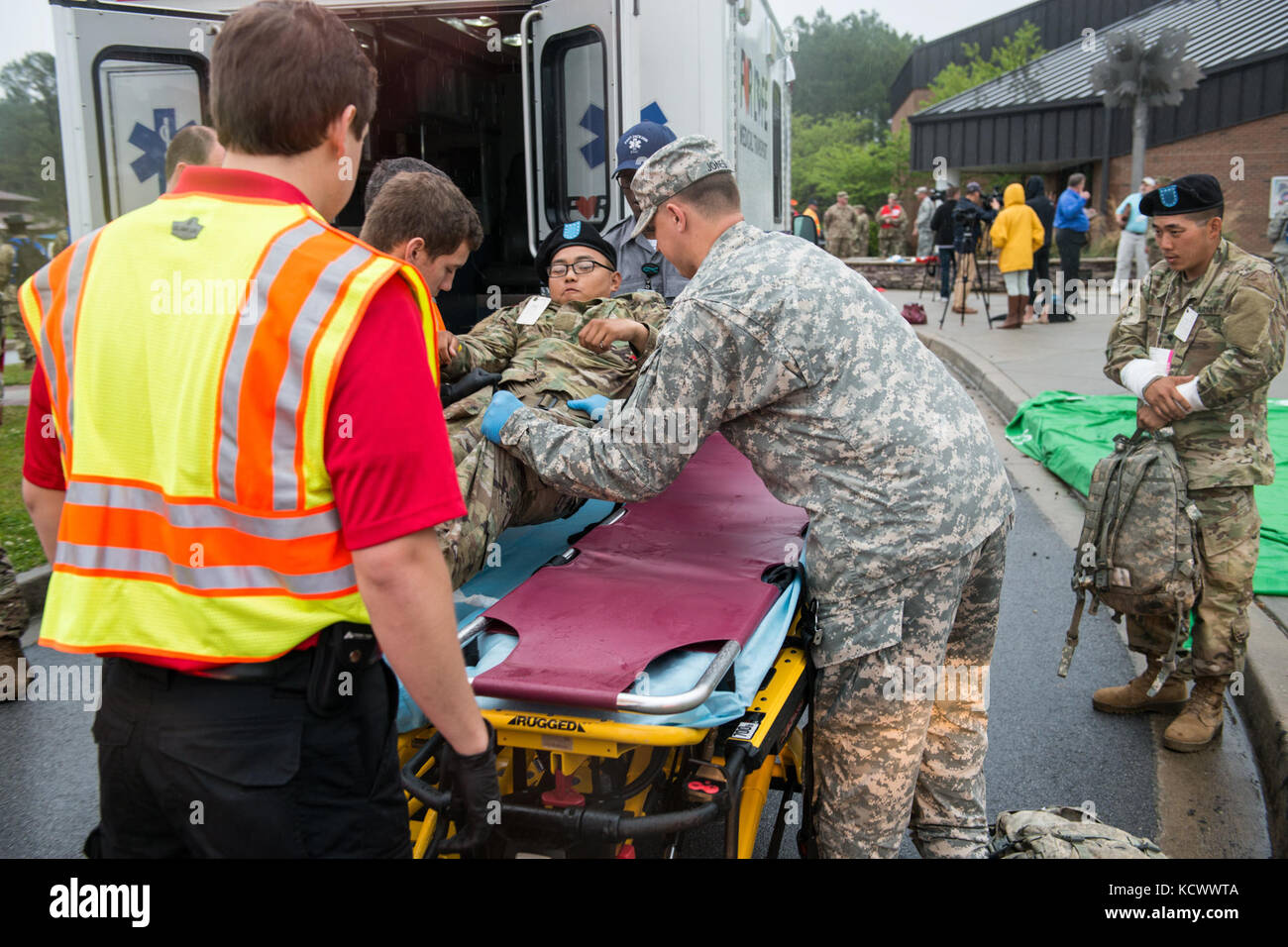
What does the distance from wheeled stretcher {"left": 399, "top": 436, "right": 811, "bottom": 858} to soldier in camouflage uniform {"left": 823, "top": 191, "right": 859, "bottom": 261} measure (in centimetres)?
2449

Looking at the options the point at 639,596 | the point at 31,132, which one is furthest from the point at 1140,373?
the point at 31,132

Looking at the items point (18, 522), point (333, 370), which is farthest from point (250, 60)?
point (18, 522)

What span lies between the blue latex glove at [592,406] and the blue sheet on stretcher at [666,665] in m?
0.47

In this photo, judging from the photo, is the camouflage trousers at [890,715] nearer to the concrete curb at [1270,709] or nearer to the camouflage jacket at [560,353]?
the concrete curb at [1270,709]

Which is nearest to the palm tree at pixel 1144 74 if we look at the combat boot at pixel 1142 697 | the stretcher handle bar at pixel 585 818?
the combat boot at pixel 1142 697

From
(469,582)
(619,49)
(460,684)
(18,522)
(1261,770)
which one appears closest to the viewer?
(460,684)

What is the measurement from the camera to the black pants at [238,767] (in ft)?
4.63

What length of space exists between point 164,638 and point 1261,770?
370cm

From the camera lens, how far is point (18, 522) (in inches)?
249

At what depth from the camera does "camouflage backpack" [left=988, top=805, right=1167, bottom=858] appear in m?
2.55

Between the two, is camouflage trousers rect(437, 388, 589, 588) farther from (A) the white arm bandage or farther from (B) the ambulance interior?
(B) the ambulance interior

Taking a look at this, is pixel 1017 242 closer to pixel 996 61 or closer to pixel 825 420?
pixel 825 420

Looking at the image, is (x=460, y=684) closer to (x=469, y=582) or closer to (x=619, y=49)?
(x=469, y=582)

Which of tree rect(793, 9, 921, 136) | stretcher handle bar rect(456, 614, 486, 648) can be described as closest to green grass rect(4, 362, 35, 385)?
stretcher handle bar rect(456, 614, 486, 648)
